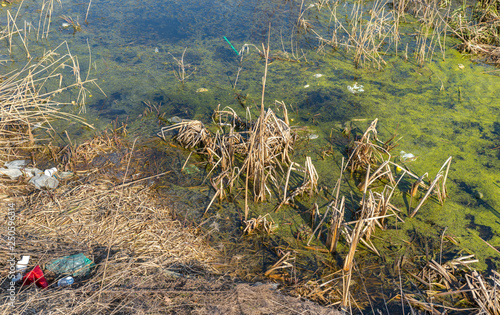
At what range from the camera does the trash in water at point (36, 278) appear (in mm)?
1870

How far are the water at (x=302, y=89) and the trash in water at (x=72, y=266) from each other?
92cm

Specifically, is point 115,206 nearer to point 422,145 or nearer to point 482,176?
point 422,145

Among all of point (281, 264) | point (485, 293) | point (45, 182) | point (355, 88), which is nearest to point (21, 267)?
point (45, 182)

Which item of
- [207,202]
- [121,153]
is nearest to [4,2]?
[121,153]

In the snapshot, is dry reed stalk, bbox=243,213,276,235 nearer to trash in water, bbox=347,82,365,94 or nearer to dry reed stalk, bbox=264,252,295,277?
dry reed stalk, bbox=264,252,295,277

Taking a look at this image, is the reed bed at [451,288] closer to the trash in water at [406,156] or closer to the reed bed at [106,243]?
the trash in water at [406,156]

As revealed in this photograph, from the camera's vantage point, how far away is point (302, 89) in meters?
3.76

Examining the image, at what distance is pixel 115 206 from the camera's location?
2453mm

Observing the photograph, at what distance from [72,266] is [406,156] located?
2.59 metres

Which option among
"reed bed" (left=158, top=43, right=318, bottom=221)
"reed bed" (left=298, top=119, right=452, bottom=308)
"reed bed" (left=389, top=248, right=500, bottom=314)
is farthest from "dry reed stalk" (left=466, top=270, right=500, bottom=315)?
"reed bed" (left=158, top=43, right=318, bottom=221)

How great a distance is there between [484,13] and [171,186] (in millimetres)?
4253

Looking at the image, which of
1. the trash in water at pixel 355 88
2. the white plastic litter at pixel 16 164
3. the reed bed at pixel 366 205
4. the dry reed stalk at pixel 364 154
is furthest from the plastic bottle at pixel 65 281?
the trash in water at pixel 355 88

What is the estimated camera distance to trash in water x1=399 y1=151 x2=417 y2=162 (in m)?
2.97

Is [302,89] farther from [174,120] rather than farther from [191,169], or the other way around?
[191,169]
